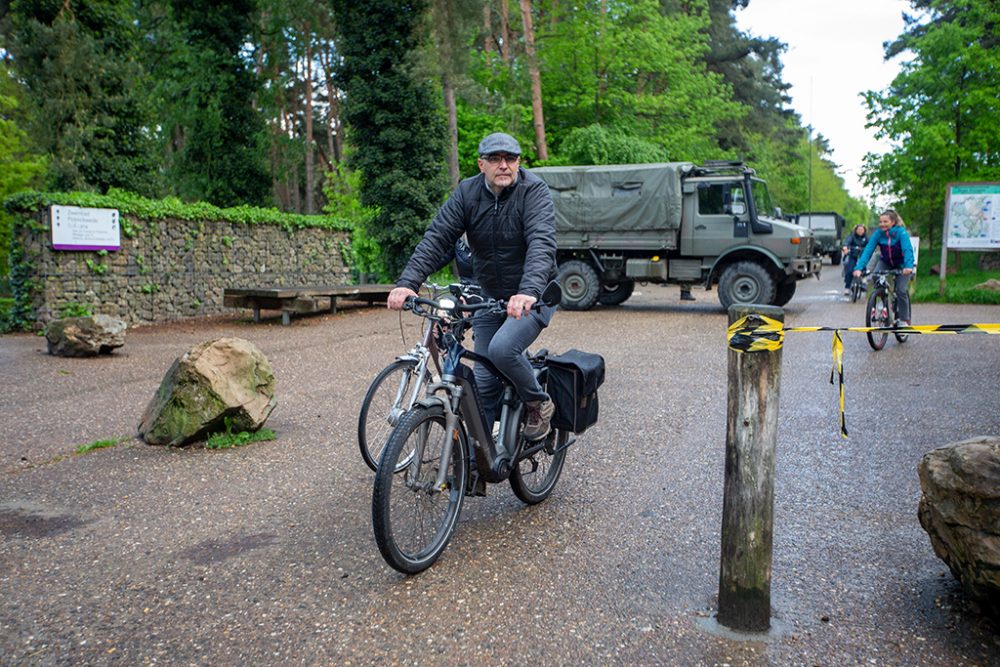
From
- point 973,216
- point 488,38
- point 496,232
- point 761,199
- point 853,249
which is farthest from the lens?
point 488,38

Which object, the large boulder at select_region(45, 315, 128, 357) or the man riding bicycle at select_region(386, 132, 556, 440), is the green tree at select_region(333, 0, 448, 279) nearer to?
the large boulder at select_region(45, 315, 128, 357)

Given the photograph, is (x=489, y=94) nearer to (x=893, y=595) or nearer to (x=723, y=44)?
(x=723, y=44)

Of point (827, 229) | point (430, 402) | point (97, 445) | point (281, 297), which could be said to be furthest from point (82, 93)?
point (827, 229)

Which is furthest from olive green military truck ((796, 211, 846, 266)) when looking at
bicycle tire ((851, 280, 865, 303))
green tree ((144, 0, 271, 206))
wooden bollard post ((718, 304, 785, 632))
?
wooden bollard post ((718, 304, 785, 632))

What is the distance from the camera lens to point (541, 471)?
16.1ft

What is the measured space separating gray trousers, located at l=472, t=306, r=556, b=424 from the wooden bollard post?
1120 mm

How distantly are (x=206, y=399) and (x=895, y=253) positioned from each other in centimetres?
886

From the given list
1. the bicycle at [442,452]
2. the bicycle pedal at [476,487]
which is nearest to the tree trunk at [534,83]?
the bicycle at [442,452]

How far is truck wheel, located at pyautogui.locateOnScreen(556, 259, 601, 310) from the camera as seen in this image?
17.4 m

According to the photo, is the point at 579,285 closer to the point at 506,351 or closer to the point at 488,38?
the point at 506,351

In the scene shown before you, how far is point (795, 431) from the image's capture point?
6602 mm

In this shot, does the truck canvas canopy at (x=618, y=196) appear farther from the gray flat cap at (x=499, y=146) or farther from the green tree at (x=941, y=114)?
the gray flat cap at (x=499, y=146)

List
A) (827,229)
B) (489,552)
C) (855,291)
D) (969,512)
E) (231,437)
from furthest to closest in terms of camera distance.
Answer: (827,229)
(855,291)
(231,437)
(489,552)
(969,512)

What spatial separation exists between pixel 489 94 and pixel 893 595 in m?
28.3
